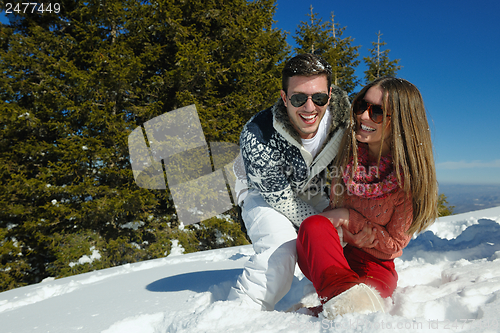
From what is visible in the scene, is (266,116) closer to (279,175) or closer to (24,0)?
(279,175)

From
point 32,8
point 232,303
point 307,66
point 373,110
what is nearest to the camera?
point 232,303

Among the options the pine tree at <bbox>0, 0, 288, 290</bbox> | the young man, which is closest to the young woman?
the young man

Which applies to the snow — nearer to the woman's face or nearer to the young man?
the young man

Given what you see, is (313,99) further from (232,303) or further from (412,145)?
(232,303)

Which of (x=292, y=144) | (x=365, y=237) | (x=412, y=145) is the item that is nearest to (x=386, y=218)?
(x=365, y=237)

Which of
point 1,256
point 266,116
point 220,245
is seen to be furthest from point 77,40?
point 266,116

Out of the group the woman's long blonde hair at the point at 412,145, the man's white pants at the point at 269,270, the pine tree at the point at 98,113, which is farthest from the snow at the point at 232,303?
the pine tree at the point at 98,113

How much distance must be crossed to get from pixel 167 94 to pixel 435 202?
18.0 ft

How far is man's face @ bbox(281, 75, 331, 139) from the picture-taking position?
5.54 feet

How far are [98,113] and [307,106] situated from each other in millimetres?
4479

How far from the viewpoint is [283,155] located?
70.4 inches

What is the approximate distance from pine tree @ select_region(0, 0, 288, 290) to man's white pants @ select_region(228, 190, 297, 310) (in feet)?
14.0

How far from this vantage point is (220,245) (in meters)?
6.07

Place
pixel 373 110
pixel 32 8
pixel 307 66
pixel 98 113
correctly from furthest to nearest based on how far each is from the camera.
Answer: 1. pixel 32 8
2. pixel 98 113
3. pixel 307 66
4. pixel 373 110
